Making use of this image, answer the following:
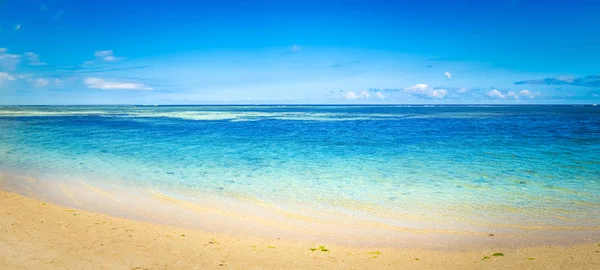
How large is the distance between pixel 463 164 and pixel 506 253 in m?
11.9

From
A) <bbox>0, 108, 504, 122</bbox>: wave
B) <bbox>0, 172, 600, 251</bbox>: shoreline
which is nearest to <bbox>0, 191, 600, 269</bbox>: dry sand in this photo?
Result: <bbox>0, 172, 600, 251</bbox>: shoreline

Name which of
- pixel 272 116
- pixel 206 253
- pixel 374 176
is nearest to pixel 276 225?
pixel 206 253

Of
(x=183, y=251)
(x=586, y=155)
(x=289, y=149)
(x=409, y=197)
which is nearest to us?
(x=183, y=251)

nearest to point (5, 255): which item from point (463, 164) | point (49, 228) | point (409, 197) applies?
point (49, 228)

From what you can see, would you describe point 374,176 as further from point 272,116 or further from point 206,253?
point 272,116

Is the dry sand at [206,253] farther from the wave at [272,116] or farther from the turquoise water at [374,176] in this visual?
the wave at [272,116]

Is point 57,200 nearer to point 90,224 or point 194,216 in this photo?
point 90,224

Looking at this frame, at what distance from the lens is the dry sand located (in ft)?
20.1

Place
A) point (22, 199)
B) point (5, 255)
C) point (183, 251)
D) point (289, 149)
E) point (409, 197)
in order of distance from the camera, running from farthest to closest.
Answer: point (289, 149) → point (409, 197) → point (22, 199) → point (183, 251) → point (5, 255)

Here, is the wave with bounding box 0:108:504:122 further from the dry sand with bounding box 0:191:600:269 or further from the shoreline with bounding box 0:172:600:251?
the dry sand with bounding box 0:191:600:269

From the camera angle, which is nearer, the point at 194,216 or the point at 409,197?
the point at 194,216

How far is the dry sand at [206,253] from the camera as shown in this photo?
612cm

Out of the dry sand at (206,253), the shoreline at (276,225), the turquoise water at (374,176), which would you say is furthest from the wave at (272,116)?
the dry sand at (206,253)

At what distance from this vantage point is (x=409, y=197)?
11.4m
